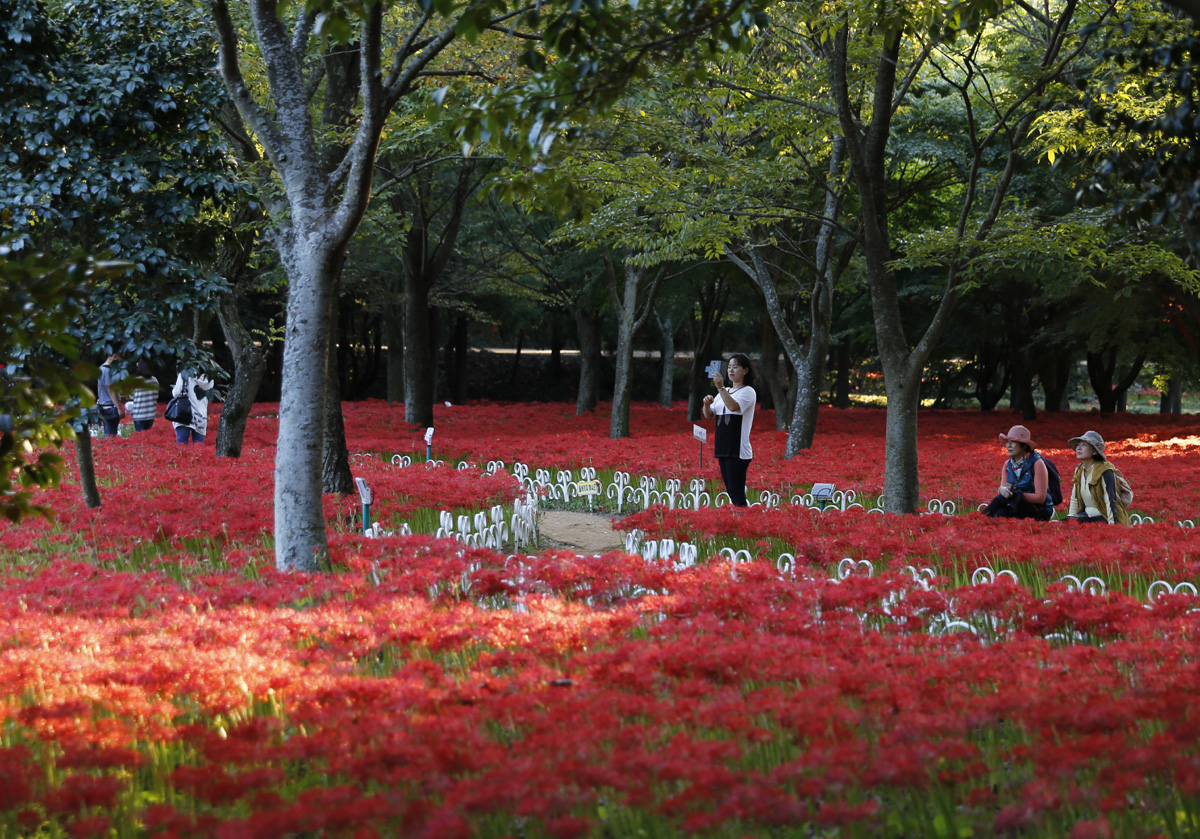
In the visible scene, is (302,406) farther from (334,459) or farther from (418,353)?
(418,353)

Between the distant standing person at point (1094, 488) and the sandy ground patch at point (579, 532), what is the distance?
429 centimetres

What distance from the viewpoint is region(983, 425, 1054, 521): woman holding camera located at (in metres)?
8.66

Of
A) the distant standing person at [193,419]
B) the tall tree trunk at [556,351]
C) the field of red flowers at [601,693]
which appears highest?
the tall tree trunk at [556,351]

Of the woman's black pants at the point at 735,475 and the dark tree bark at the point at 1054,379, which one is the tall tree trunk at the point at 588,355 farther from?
the woman's black pants at the point at 735,475

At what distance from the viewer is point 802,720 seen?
3.28m

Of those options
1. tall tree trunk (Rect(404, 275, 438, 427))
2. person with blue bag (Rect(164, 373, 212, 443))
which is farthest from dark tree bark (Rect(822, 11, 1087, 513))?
tall tree trunk (Rect(404, 275, 438, 427))

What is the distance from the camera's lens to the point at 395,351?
2903cm

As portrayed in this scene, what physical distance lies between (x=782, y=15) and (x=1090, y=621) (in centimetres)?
1252

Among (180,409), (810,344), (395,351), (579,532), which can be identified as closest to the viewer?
(579,532)

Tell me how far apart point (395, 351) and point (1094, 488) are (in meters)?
23.3

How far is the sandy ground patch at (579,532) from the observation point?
9.32 metres

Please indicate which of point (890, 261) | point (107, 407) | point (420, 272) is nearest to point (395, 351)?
point (420, 272)

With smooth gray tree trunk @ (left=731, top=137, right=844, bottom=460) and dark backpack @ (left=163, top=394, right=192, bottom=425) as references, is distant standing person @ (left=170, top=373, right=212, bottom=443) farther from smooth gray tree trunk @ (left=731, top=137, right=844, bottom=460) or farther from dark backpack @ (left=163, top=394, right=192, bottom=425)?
smooth gray tree trunk @ (left=731, top=137, right=844, bottom=460)

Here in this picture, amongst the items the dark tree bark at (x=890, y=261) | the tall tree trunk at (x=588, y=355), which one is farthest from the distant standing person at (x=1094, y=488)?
the tall tree trunk at (x=588, y=355)
